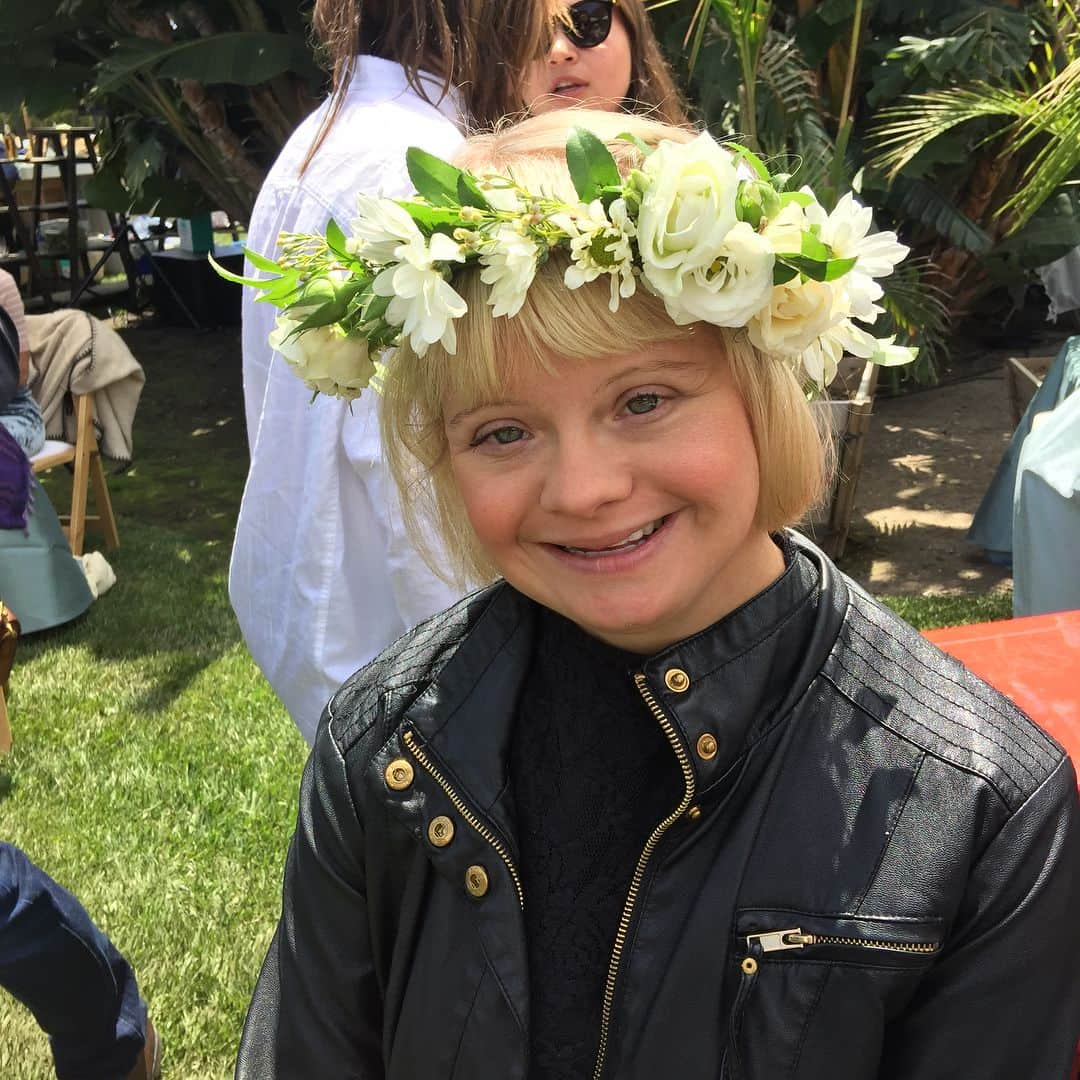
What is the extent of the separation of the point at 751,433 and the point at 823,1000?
1.86 feet

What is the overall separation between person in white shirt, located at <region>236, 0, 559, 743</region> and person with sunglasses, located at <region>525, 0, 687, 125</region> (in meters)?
0.15

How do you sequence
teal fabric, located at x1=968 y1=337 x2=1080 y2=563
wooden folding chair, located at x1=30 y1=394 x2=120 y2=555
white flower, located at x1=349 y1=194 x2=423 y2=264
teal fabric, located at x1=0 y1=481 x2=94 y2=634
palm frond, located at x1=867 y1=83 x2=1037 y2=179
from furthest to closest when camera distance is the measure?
1. wooden folding chair, located at x1=30 y1=394 x2=120 y2=555
2. teal fabric, located at x1=0 y1=481 x2=94 y2=634
3. teal fabric, located at x1=968 y1=337 x2=1080 y2=563
4. palm frond, located at x1=867 y1=83 x2=1037 y2=179
5. white flower, located at x1=349 y1=194 x2=423 y2=264

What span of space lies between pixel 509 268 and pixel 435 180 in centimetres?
16

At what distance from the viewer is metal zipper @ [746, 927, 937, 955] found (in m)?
1.10

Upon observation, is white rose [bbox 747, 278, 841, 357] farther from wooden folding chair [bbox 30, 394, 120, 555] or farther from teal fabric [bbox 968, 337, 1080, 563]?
wooden folding chair [bbox 30, 394, 120, 555]

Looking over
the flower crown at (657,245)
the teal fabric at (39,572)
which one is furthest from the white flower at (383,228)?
the teal fabric at (39,572)

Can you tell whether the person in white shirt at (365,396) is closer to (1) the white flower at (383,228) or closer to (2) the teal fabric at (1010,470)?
(1) the white flower at (383,228)

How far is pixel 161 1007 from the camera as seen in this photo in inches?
115

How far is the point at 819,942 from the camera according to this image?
3.68ft

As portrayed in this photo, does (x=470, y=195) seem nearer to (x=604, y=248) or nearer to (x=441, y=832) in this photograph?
(x=604, y=248)

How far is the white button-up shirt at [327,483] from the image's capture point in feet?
6.02

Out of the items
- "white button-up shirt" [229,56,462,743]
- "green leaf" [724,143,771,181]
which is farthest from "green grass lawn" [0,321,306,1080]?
"green leaf" [724,143,771,181]

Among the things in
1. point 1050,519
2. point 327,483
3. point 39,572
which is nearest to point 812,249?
point 327,483

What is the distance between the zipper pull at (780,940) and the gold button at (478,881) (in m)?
0.29
